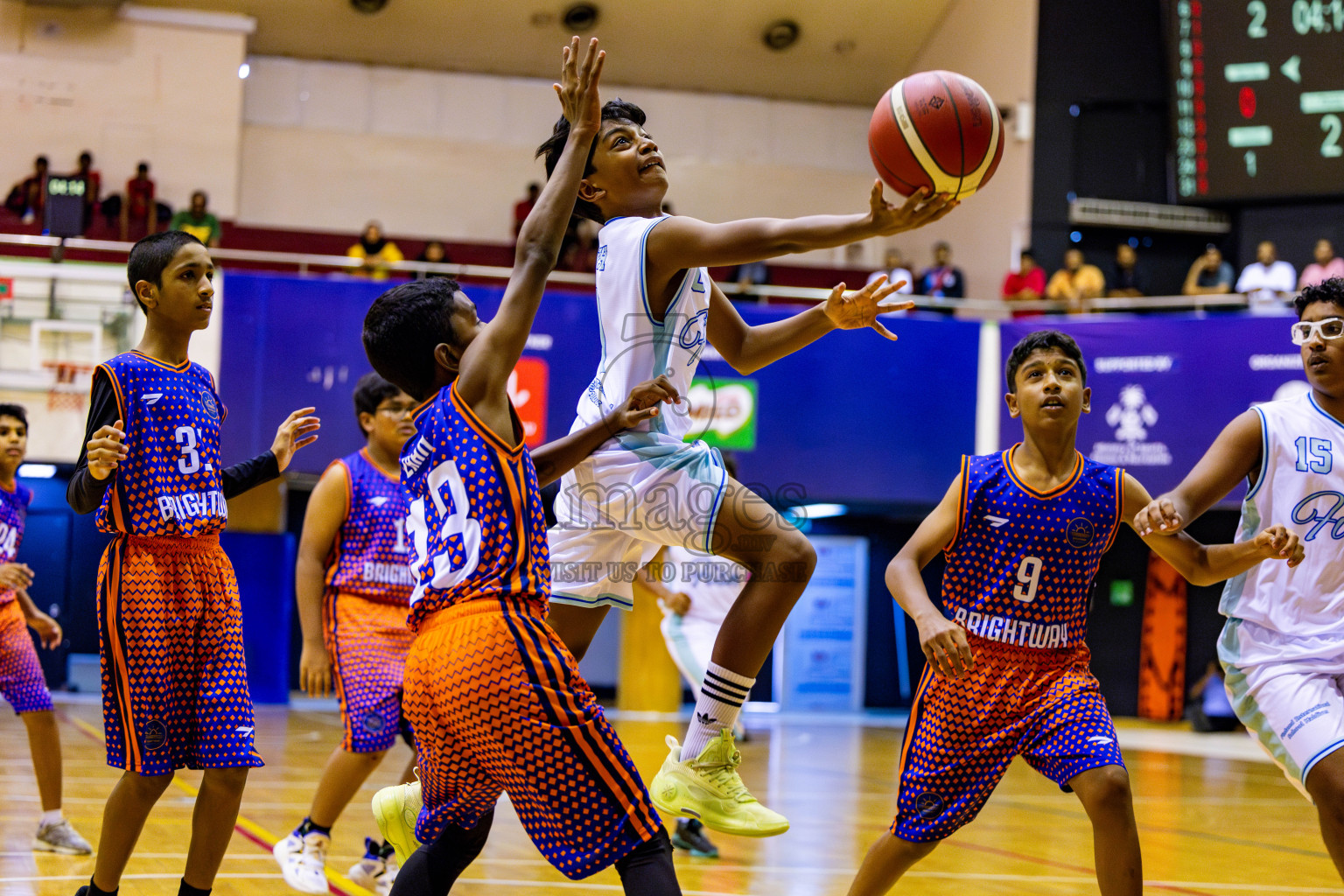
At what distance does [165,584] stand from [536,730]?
1.82 meters

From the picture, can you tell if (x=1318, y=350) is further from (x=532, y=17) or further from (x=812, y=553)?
(x=532, y=17)

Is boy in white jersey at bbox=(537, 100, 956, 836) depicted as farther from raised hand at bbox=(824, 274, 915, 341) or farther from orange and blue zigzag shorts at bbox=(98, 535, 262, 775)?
orange and blue zigzag shorts at bbox=(98, 535, 262, 775)

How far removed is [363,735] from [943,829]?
7.40 ft

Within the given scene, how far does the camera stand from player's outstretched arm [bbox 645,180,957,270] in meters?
3.10

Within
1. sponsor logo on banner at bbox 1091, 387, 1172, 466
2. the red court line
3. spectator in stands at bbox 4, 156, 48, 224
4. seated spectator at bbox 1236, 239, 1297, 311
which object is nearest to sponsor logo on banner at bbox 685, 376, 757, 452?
sponsor logo on banner at bbox 1091, 387, 1172, 466

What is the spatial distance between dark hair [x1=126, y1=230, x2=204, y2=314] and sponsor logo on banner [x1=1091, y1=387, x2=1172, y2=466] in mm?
12003

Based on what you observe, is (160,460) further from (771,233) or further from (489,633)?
(771,233)

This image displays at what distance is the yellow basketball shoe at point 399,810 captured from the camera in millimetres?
3508

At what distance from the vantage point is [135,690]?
3916 mm

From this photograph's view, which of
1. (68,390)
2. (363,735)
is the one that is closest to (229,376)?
(68,390)

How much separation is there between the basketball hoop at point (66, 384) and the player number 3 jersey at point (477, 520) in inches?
465

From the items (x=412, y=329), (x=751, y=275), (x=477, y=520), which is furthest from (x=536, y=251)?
(x=751, y=275)

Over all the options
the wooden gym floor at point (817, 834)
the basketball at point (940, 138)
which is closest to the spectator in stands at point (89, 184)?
the wooden gym floor at point (817, 834)

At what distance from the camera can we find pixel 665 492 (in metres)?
3.54
